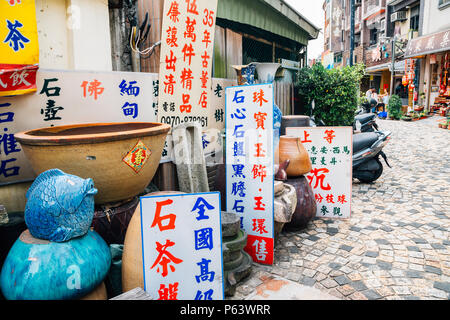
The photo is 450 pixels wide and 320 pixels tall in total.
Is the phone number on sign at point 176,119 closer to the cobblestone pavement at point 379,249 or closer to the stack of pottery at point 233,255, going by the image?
the stack of pottery at point 233,255

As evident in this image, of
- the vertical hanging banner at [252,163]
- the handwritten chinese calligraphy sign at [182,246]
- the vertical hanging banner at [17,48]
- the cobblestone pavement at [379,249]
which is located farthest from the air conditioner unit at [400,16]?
the handwritten chinese calligraphy sign at [182,246]

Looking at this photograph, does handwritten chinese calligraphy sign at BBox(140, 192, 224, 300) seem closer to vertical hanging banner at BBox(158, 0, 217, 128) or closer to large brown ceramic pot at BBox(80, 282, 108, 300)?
large brown ceramic pot at BBox(80, 282, 108, 300)

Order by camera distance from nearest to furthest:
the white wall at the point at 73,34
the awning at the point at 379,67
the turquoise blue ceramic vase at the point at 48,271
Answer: the turquoise blue ceramic vase at the point at 48,271, the white wall at the point at 73,34, the awning at the point at 379,67

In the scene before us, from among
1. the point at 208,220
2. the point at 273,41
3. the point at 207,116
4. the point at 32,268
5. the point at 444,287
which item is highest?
the point at 273,41

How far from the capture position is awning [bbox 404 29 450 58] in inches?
683

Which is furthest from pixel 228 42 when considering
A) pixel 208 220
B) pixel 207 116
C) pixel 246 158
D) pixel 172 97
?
pixel 208 220

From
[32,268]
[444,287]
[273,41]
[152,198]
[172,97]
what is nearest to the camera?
[32,268]

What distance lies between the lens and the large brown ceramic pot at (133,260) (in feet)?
8.52

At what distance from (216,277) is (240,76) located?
12.7 feet

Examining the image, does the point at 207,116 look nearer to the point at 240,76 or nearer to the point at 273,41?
the point at 240,76

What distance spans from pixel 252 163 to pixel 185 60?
175 centimetres

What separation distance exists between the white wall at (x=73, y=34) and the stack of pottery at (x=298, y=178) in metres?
2.77

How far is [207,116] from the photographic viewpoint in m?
4.95

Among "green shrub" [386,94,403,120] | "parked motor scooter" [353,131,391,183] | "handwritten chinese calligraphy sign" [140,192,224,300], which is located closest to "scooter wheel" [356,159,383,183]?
"parked motor scooter" [353,131,391,183]
